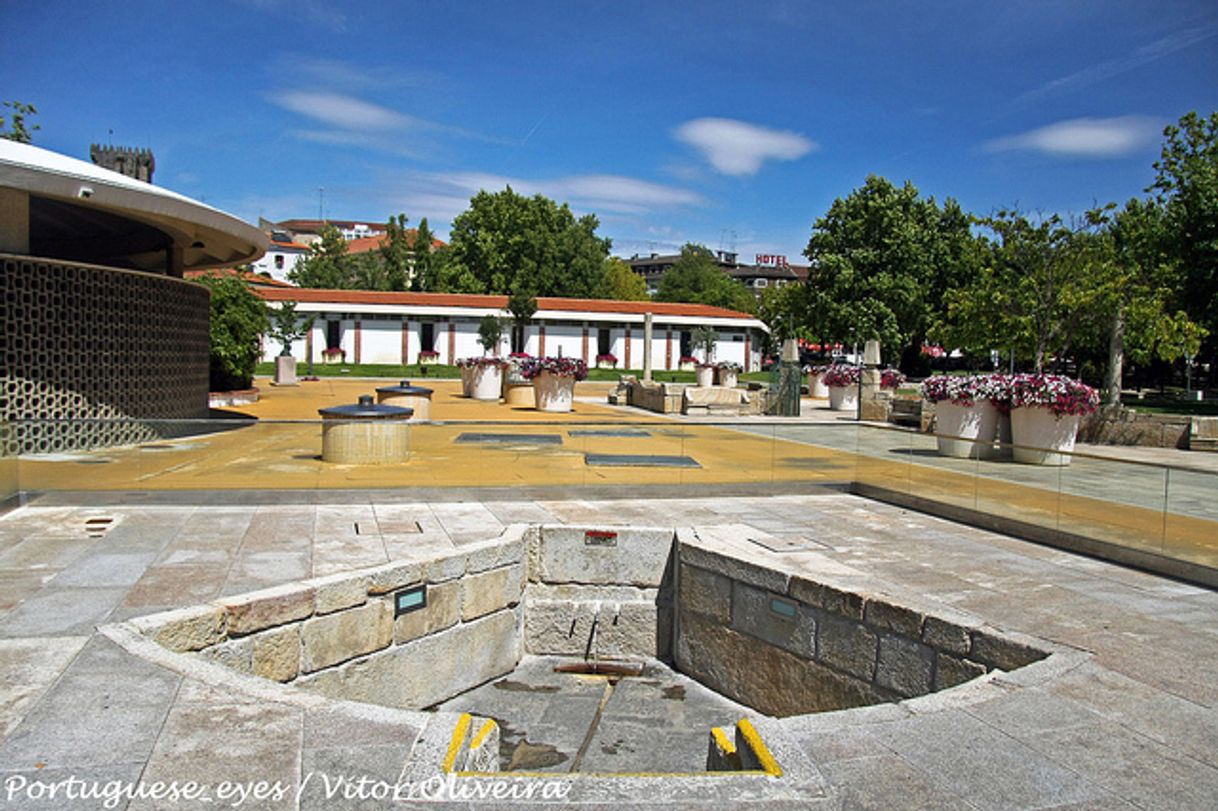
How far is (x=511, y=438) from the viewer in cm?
1170

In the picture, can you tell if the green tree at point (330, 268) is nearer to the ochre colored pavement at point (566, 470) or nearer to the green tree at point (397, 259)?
the green tree at point (397, 259)

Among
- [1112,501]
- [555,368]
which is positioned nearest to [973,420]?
[1112,501]

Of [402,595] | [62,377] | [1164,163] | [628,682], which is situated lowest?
[628,682]

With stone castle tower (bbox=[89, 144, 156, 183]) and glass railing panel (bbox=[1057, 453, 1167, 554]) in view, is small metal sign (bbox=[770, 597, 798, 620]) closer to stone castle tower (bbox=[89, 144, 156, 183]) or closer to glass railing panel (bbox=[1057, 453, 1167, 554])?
glass railing panel (bbox=[1057, 453, 1167, 554])

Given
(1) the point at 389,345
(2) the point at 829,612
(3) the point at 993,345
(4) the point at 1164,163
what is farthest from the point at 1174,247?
(1) the point at 389,345

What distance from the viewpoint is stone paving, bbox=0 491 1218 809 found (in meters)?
3.33

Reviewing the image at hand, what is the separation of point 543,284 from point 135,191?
2084 inches

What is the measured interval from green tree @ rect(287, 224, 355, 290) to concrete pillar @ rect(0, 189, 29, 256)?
201ft

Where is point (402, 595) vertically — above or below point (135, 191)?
below

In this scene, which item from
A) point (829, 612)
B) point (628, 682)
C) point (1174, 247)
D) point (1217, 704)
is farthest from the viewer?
point (1174, 247)

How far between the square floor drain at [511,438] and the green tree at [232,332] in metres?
14.7

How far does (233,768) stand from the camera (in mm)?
3311

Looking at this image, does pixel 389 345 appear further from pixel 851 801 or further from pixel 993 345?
pixel 851 801

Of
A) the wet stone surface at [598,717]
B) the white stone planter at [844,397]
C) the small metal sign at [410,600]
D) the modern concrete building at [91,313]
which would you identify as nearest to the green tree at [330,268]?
the white stone planter at [844,397]
